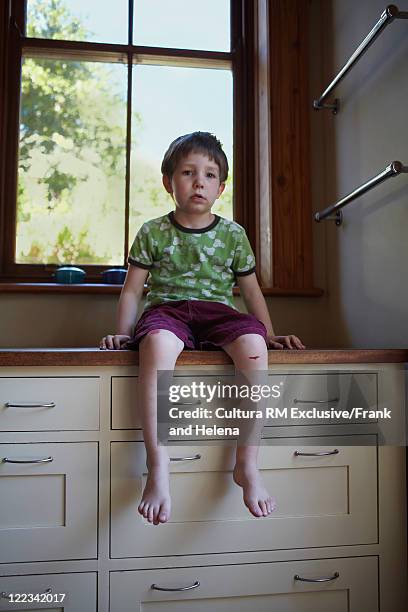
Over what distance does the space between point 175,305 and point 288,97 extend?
1001mm

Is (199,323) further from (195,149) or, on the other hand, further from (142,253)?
(195,149)

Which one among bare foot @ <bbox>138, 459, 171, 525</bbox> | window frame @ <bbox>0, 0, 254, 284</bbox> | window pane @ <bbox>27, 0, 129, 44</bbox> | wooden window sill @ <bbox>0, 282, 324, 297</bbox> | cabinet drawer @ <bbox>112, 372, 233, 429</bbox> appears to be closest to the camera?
bare foot @ <bbox>138, 459, 171, 525</bbox>

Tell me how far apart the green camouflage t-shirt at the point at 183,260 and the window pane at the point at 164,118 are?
0.55m

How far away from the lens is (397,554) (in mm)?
1286

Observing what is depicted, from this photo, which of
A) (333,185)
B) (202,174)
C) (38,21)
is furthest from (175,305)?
(38,21)

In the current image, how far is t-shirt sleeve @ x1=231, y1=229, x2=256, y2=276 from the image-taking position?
59.2 inches

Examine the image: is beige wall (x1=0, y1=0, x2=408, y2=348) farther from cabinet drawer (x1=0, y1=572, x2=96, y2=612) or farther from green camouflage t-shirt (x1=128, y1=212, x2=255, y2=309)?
cabinet drawer (x1=0, y1=572, x2=96, y2=612)

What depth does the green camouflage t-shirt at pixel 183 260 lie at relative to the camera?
56.7 inches

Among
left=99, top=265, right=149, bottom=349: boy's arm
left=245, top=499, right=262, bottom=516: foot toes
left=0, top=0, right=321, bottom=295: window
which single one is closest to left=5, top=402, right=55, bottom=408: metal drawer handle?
left=99, top=265, right=149, bottom=349: boy's arm

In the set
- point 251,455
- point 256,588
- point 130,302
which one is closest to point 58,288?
point 130,302

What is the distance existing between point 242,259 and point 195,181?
0.24m

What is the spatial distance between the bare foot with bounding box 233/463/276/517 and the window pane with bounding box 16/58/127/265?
1.01m

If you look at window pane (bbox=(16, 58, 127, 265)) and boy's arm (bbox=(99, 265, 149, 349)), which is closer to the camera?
boy's arm (bbox=(99, 265, 149, 349))

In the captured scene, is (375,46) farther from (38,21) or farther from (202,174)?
(38,21)
